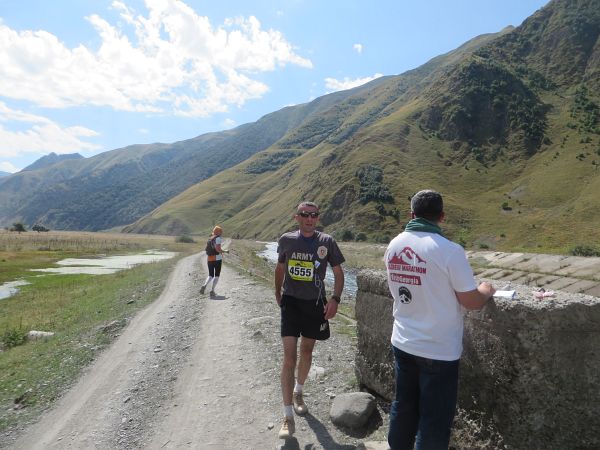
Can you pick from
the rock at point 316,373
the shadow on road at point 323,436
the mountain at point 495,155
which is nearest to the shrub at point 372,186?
the mountain at point 495,155

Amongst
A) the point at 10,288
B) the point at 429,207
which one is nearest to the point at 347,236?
the point at 10,288

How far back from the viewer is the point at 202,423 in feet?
22.5

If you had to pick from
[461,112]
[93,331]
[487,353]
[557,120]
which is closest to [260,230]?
[461,112]

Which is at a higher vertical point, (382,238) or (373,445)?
(373,445)

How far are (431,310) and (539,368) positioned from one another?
4.46 ft

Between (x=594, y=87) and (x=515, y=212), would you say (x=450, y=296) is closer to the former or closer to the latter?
(x=515, y=212)

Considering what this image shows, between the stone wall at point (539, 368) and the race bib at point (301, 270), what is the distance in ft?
6.81

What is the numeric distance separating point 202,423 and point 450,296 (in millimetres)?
4665

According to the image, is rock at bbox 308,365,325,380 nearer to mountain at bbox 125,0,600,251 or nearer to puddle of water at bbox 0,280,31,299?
puddle of water at bbox 0,280,31,299

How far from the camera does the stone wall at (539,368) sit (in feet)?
13.9

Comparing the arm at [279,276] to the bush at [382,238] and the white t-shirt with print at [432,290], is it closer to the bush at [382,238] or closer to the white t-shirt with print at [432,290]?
the white t-shirt with print at [432,290]

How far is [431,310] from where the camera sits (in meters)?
4.00

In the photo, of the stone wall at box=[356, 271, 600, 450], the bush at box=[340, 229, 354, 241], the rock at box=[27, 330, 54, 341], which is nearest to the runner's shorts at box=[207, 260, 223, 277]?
the rock at box=[27, 330, 54, 341]

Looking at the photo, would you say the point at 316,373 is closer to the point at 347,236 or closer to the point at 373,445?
the point at 373,445
